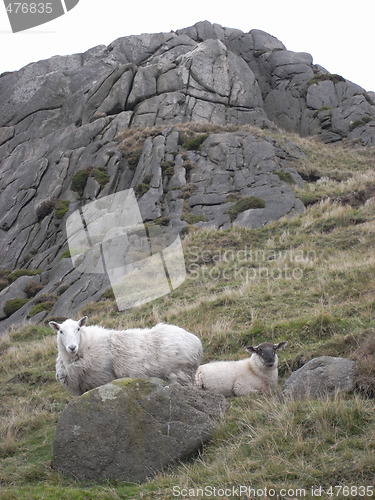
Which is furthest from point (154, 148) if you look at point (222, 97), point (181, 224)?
point (222, 97)

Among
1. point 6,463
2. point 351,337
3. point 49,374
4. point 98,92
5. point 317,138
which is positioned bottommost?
point 317,138

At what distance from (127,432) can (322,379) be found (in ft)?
10.5

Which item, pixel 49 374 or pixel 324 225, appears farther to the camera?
pixel 324 225

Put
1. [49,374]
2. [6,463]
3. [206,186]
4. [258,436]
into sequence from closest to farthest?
[258,436], [6,463], [49,374], [206,186]

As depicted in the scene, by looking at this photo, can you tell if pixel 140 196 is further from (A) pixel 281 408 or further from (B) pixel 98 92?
(A) pixel 281 408

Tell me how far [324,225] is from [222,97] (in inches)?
1377

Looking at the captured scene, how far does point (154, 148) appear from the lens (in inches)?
1545

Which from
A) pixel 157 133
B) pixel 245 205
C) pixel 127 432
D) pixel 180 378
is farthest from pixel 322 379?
pixel 157 133

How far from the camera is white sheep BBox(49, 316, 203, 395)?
8.16 meters

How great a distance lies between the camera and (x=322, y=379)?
22.8ft

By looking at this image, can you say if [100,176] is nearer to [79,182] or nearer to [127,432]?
[79,182]

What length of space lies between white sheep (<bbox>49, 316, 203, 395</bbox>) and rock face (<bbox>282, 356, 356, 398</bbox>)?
2.06m

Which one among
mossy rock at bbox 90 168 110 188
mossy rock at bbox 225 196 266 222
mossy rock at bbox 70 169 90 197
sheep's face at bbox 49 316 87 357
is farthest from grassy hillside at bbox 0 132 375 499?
mossy rock at bbox 70 169 90 197

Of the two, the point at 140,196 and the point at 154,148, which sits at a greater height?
the point at 154,148
